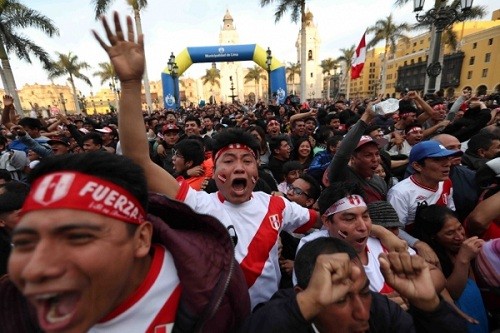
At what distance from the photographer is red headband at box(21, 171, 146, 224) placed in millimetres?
905

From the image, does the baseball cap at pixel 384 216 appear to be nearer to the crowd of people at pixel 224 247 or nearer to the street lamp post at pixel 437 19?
the crowd of people at pixel 224 247

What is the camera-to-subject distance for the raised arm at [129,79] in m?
1.40

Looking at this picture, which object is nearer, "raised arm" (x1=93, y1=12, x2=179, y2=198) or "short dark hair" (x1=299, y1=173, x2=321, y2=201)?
"raised arm" (x1=93, y1=12, x2=179, y2=198)

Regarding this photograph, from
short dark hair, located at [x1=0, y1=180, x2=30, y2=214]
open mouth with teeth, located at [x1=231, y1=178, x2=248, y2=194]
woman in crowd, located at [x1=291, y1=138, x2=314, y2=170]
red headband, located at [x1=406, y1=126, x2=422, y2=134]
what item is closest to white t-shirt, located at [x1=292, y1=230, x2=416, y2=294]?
open mouth with teeth, located at [x1=231, y1=178, x2=248, y2=194]

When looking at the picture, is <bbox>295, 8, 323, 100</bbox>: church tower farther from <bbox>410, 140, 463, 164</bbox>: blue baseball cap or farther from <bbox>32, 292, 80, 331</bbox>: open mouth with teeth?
<bbox>32, 292, 80, 331</bbox>: open mouth with teeth

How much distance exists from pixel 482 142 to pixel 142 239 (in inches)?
165

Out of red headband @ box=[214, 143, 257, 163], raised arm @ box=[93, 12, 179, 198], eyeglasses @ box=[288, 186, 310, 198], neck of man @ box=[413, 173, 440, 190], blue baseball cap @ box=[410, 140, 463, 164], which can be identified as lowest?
eyeglasses @ box=[288, 186, 310, 198]

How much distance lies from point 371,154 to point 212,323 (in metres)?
2.29

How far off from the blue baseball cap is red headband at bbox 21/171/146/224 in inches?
109

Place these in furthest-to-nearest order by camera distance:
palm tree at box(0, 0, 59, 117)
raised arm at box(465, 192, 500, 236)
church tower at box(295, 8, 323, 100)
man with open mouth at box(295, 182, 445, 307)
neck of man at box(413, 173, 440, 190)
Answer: church tower at box(295, 8, 323, 100), palm tree at box(0, 0, 59, 117), neck of man at box(413, 173, 440, 190), raised arm at box(465, 192, 500, 236), man with open mouth at box(295, 182, 445, 307)

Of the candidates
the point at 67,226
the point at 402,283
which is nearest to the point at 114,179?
the point at 67,226

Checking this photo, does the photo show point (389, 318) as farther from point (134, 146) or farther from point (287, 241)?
point (134, 146)

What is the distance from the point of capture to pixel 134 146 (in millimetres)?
1479

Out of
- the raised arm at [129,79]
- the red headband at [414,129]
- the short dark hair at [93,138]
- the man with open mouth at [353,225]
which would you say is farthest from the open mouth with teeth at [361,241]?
the short dark hair at [93,138]
